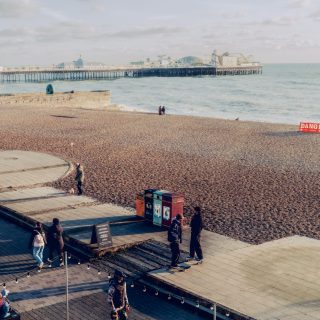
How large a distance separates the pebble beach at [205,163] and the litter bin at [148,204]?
79.0 inches

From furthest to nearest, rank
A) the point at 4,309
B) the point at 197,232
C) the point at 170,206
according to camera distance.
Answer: the point at 170,206 < the point at 197,232 < the point at 4,309

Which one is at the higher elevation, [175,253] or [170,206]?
[170,206]

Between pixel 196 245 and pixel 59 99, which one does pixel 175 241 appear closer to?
pixel 196 245

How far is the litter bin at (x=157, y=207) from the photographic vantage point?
15305mm

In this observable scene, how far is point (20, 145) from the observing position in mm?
33312

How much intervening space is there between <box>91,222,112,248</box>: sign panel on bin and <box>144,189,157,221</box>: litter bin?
2.31 metres

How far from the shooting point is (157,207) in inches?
607

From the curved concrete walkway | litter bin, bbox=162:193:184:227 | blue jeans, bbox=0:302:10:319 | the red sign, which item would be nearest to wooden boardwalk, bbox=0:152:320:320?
litter bin, bbox=162:193:184:227

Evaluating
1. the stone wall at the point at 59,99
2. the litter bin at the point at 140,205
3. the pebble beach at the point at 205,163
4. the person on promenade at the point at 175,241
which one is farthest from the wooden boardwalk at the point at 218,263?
the stone wall at the point at 59,99

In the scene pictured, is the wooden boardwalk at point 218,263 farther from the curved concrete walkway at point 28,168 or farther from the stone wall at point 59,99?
the stone wall at point 59,99

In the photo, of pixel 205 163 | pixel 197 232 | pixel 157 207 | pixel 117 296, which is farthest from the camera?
pixel 205 163

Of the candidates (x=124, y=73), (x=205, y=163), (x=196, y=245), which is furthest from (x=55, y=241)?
(x=124, y=73)

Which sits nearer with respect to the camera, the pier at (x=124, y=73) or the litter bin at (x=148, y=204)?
the litter bin at (x=148, y=204)

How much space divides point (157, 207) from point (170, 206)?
0.66 m
